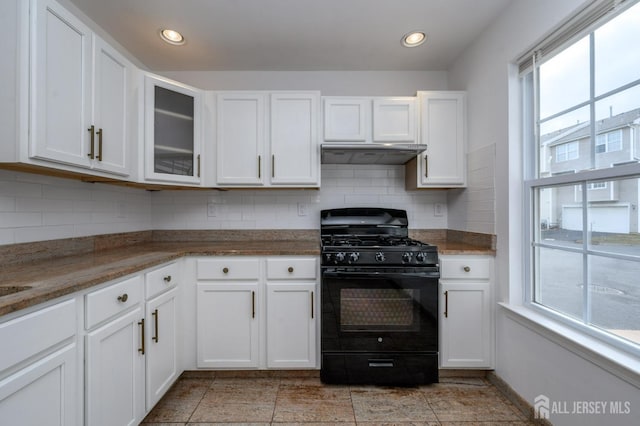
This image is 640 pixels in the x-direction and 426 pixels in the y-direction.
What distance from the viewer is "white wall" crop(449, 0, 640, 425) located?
136 cm

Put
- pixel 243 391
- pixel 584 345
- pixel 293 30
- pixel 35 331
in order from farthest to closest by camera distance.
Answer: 1. pixel 293 30
2. pixel 243 391
3. pixel 584 345
4. pixel 35 331

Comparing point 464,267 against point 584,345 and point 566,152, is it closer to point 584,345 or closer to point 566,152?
point 584,345

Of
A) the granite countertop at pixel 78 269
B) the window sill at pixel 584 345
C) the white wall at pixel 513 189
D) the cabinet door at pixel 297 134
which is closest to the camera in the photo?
the granite countertop at pixel 78 269

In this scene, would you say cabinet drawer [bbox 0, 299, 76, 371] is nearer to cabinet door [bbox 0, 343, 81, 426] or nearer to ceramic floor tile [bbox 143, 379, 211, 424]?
cabinet door [bbox 0, 343, 81, 426]

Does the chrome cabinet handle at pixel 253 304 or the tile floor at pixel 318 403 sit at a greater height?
the chrome cabinet handle at pixel 253 304

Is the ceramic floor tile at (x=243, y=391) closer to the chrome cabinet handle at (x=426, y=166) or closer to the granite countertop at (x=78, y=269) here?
the granite countertop at (x=78, y=269)

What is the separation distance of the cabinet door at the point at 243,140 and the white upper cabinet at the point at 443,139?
132 centimetres

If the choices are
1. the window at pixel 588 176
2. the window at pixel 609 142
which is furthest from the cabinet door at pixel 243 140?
the window at pixel 609 142

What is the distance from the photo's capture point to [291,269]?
1.96 m

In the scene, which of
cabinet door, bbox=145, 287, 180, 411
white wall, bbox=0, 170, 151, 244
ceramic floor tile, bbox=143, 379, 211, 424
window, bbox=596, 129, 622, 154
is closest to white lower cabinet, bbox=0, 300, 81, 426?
cabinet door, bbox=145, 287, 180, 411

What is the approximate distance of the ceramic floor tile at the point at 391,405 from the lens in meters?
A: 1.61

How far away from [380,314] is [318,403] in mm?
674

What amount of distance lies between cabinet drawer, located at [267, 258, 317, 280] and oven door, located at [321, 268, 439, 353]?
115 mm

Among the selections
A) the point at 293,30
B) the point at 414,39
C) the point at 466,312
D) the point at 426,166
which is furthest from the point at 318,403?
the point at 414,39
